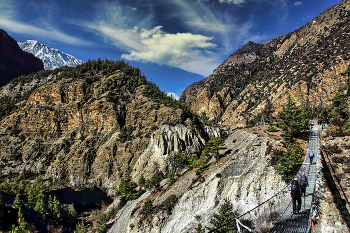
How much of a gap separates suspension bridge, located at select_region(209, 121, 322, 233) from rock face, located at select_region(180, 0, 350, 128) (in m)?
82.4

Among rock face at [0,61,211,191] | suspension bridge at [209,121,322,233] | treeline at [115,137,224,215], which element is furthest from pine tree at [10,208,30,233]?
suspension bridge at [209,121,322,233]

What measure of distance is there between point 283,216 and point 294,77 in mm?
136188

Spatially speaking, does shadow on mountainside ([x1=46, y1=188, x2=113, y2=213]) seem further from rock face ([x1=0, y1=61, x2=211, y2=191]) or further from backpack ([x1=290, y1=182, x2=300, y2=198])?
backpack ([x1=290, y1=182, x2=300, y2=198])

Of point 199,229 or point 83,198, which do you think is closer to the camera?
point 199,229

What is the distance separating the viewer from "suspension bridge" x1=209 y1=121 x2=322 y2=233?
10.4m

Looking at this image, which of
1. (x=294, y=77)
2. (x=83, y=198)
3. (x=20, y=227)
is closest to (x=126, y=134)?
(x=83, y=198)

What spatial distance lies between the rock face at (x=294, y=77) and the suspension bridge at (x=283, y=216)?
8242 cm

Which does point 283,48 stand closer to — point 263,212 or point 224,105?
point 224,105

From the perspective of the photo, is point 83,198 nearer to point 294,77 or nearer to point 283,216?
point 283,216

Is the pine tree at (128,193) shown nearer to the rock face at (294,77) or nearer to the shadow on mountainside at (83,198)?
the shadow on mountainside at (83,198)

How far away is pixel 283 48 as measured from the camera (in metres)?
176

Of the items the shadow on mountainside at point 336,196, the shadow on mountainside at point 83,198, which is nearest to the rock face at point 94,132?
the shadow on mountainside at point 83,198

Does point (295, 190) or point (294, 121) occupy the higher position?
point (294, 121)

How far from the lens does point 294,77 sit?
407 ft
